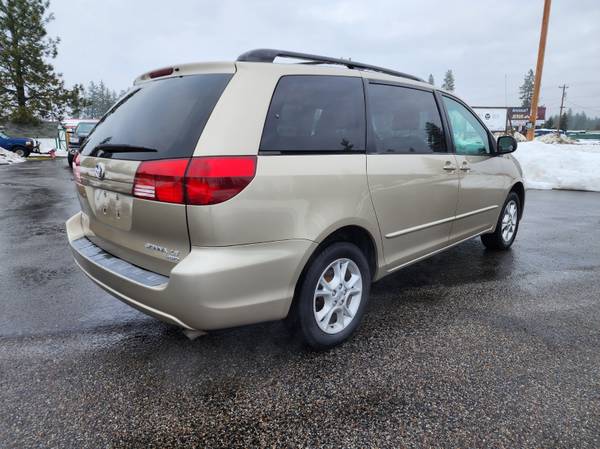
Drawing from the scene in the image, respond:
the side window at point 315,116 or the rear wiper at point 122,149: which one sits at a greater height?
the side window at point 315,116

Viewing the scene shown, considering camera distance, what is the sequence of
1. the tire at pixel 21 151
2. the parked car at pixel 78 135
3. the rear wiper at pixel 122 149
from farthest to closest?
the tire at pixel 21 151
the parked car at pixel 78 135
the rear wiper at pixel 122 149

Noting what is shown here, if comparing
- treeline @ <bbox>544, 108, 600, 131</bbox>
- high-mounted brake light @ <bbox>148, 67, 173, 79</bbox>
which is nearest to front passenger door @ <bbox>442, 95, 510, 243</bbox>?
high-mounted brake light @ <bbox>148, 67, 173, 79</bbox>

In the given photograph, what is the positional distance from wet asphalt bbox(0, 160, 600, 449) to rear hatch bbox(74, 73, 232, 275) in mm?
702

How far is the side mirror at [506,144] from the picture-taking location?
4.31 metres

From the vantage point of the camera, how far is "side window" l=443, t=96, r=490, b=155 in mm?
3752

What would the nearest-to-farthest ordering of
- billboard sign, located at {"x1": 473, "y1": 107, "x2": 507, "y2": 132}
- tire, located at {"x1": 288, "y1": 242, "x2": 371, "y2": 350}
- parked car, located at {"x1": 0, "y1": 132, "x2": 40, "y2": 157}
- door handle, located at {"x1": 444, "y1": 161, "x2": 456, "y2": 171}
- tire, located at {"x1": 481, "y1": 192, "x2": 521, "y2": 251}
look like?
tire, located at {"x1": 288, "y1": 242, "x2": 371, "y2": 350} < door handle, located at {"x1": 444, "y1": 161, "x2": 456, "y2": 171} < tire, located at {"x1": 481, "y1": 192, "x2": 521, "y2": 251} < parked car, located at {"x1": 0, "y1": 132, "x2": 40, "y2": 157} < billboard sign, located at {"x1": 473, "y1": 107, "x2": 507, "y2": 132}

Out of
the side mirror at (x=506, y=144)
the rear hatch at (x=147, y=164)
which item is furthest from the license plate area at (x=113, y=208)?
the side mirror at (x=506, y=144)

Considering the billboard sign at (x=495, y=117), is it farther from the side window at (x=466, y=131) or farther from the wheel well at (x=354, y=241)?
the wheel well at (x=354, y=241)

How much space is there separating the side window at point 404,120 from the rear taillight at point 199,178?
1.16 metres

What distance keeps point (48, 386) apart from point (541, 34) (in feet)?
54.9

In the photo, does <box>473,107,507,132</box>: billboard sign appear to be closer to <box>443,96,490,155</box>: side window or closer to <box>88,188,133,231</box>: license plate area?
<box>443,96,490,155</box>: side window

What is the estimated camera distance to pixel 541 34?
13922mm

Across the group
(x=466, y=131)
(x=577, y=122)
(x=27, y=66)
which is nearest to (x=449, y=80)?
(x=577, y=122)

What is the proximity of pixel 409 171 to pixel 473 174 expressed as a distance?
1.19 m
